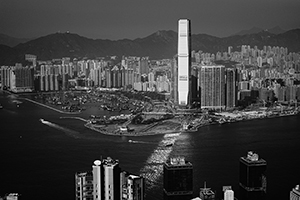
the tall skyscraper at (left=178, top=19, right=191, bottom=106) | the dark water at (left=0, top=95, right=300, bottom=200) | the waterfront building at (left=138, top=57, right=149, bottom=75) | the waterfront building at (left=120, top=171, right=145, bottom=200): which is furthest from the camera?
the waterfront building at (left=138, top=57, right=149, bottom=75)

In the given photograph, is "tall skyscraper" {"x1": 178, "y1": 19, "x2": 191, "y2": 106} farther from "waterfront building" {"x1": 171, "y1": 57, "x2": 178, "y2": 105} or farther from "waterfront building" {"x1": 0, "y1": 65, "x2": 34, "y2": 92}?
"waterfront building" {"x1": 0, "y1": 65, "x2": 34, "y2": 92}

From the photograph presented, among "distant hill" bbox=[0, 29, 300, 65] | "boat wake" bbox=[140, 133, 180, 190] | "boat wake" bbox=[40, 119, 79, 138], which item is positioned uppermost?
"distant hill" bbox=[0, 29, 300, 65]

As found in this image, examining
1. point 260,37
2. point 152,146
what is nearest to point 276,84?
point 260,37

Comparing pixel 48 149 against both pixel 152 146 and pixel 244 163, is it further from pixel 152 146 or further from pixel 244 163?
pixel 244 163

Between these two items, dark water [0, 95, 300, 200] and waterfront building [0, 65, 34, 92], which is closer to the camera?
dark water [0, 95, 300, 200]

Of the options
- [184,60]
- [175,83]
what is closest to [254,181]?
[184,60]

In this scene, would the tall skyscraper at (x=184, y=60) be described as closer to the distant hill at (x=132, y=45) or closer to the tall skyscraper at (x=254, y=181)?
the distant hill at (x=132, y=45)

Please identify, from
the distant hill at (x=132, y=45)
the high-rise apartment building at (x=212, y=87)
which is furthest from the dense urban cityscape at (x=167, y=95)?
the distant hill at (x=132, y=45)

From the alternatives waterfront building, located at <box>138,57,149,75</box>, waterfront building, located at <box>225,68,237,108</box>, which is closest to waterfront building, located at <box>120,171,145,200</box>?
waterfront building, located at <box>225,68,237,108</box>
